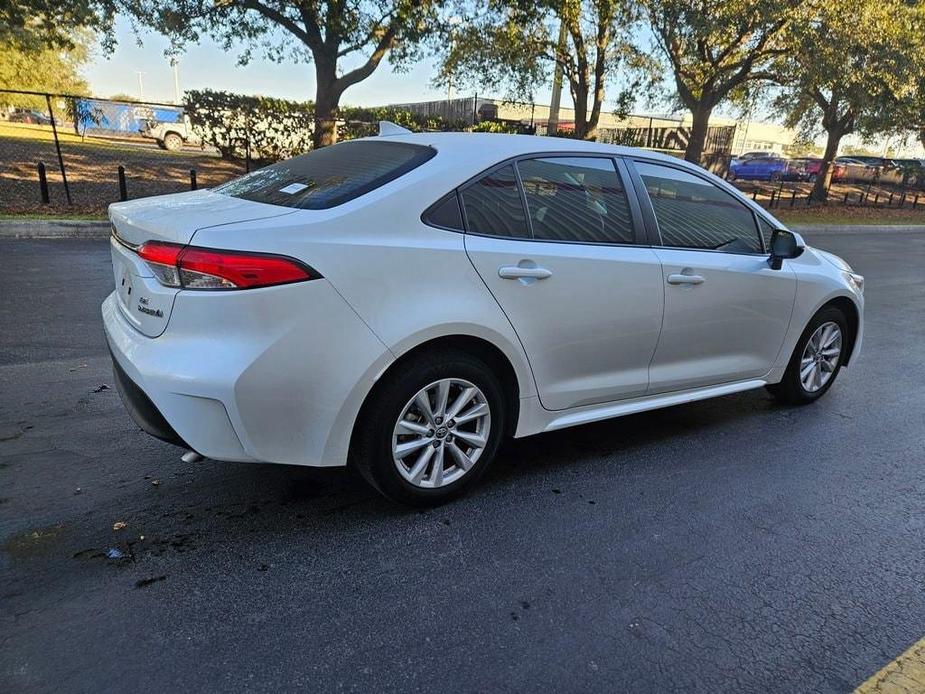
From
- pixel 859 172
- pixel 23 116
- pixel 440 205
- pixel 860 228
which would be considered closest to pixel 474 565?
pixel 440 205

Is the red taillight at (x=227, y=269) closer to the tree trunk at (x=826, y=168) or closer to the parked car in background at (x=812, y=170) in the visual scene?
the tree trunk at (x=826, y=168)

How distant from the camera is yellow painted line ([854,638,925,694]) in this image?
2.18 metres

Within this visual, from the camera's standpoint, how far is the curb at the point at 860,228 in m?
18.0

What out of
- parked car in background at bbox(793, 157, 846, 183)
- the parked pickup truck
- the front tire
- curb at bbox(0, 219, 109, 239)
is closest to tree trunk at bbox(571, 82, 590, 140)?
curb at bbox(0, 219, 109, 239)

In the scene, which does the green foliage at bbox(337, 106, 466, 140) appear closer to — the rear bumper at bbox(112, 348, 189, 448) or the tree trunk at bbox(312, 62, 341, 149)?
the tree trunk at bbox(312, 62, 341, 149)

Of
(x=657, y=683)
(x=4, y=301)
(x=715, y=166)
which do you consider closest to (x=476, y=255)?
(x=657, y=683)

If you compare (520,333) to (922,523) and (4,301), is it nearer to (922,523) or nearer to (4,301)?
(922,523)

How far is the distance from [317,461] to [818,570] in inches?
87.0

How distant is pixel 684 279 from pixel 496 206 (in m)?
1.23

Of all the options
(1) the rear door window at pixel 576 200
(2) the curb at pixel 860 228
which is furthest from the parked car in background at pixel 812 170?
(1) the rear door window at pixel 576 200

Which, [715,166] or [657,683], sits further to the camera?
[715,166]

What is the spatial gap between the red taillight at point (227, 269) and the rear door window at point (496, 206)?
34.2 inches

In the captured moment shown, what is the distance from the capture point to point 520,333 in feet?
10.1

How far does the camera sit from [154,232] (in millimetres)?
2639
